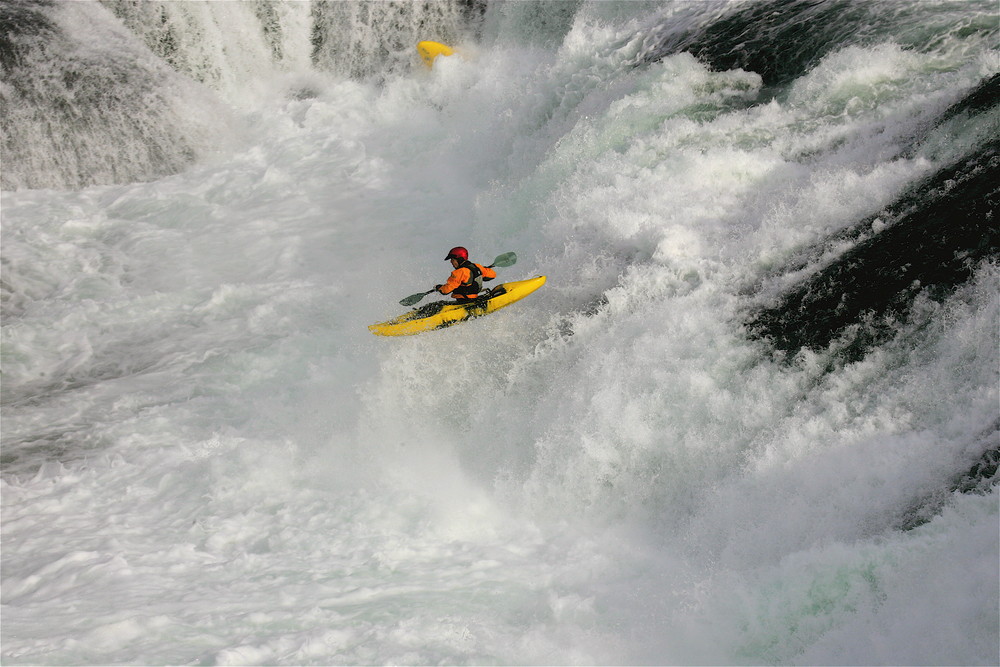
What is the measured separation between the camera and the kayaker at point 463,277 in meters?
7.05

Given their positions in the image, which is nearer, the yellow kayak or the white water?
the white water

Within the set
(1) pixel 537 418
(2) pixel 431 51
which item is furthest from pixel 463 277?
(2) pixel 431 51

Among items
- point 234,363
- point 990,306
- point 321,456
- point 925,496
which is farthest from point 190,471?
point 990,306

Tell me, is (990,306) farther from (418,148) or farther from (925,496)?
(418,148)

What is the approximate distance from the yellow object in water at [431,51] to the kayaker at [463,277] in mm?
6811

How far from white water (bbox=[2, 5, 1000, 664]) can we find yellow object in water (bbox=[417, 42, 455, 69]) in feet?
7.73

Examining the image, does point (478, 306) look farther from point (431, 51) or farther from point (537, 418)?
point (431, 51)

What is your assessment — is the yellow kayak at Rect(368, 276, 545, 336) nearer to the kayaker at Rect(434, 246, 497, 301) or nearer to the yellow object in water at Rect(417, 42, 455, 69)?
the kayaker at Rect(434, 246, 497, 301)

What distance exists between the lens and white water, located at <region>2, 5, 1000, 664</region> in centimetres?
446

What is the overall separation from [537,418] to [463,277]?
1452mm

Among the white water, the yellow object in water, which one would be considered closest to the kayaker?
the white water

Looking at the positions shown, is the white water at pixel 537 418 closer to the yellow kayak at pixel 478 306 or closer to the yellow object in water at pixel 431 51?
the yellow kayak at pixel 478 306

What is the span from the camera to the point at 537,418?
6.36m

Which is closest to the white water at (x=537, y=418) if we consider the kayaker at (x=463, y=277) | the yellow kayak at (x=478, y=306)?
the yellow kayak at (x=478, y=306)
